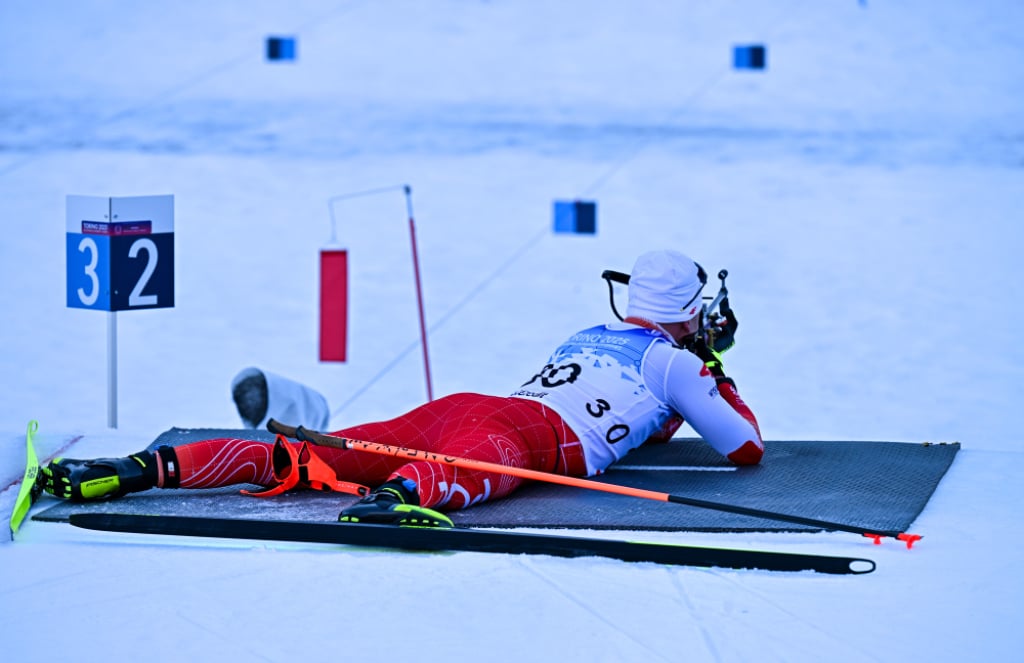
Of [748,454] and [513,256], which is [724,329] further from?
[513,256]

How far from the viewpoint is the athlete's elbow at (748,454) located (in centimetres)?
302

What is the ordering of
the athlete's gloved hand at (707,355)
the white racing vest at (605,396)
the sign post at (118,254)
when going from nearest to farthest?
the white racing vest at (605,396)
the athlete's gloved hand at (707,355)
the sign post at (118,254)

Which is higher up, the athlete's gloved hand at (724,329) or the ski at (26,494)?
the athlete's gloved hand at (724,329)

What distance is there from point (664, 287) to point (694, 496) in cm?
49

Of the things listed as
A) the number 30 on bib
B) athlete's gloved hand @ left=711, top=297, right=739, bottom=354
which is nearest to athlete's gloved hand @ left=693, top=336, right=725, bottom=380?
athlete's gloved hand @ left=711, top=297, right=739, bottom=354

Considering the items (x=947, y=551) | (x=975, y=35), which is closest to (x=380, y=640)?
(x=947, y=551)

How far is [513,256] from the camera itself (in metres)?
6.57

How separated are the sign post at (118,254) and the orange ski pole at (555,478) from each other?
98cm

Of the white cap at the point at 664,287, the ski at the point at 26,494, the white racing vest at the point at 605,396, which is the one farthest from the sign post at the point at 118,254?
the white cap at the point at 664,287

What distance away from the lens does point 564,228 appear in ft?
20.0

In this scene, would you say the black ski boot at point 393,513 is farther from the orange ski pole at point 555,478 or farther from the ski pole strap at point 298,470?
the ski pole strap at point 298,470

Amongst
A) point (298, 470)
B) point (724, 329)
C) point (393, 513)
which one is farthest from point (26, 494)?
point (724, 329)

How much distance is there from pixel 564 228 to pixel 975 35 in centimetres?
645

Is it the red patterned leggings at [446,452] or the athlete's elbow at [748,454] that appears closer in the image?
the red patterned leggings at [446,452]
